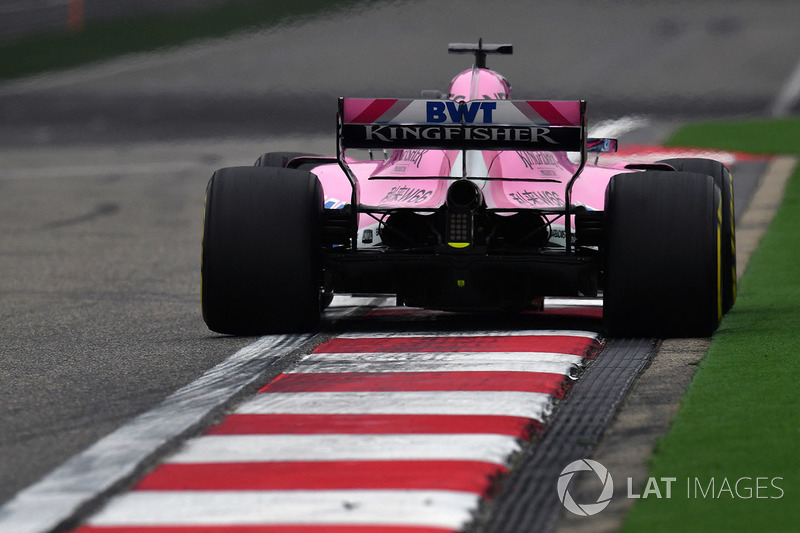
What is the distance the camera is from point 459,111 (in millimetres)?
9539

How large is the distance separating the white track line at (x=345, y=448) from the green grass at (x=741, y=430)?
2.19 feet

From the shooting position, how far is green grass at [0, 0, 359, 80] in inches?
1211

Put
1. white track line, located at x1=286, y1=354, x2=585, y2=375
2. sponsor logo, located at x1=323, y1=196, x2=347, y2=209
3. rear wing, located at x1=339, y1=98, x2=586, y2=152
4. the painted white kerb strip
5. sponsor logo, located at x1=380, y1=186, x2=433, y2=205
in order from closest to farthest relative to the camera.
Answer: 1. the painted white kerb strip
2. white track line, located at x1=286, y1=354, x2=585, y2=375
3. rear wing, located at x1=339, y1=98, x2=586, y2=152
4. sponsor logo, located at x1=380, y1=186, x2=433, y2=205
5. sponsor logo, located at x1=323, y1=196, x2=347, y2=209

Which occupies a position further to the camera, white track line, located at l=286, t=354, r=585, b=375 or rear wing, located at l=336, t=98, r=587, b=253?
rear wing, located at l=336, t=98, r=587, b=253

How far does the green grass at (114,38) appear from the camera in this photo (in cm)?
3075

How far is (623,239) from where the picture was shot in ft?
29.7

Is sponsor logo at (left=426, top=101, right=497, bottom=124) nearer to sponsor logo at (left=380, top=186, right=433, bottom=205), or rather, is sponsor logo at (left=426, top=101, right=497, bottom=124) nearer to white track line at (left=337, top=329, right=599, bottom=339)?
sponsor logo at (left=380, top=186, right=433, bottom=205)

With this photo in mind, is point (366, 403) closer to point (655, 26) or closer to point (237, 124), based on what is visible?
point (237, 124)

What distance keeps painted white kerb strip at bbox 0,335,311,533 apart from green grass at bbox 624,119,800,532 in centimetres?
185

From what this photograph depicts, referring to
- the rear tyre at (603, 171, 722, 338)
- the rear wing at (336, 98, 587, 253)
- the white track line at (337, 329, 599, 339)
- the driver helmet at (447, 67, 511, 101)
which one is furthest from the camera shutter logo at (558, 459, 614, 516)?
the driver helmet at (447, 67, 511, 101)

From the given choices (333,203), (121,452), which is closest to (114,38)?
(333,203)

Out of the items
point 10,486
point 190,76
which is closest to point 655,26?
point 190,76

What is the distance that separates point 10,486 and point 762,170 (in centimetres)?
1729

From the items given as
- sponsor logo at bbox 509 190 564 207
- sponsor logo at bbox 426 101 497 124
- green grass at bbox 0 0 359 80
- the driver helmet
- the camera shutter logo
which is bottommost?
the camera shutter logo
